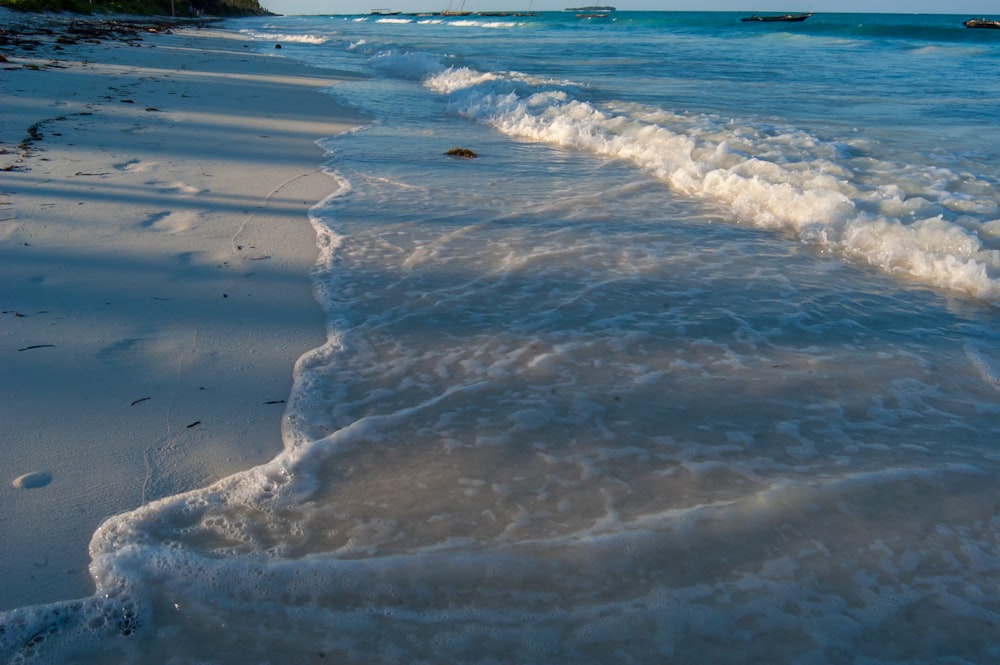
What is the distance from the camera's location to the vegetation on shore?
24.0 m

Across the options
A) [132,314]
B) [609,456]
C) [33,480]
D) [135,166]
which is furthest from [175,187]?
[609,456]

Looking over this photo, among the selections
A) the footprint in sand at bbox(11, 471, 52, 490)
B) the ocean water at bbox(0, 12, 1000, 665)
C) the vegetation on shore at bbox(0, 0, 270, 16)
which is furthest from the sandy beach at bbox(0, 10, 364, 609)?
the vegetation on shore at bbox(0, 0, 270, 16)

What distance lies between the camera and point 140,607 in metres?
1.63

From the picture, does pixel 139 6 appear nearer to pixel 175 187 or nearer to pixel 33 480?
pixel 175 187

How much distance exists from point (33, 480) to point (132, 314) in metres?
1.26

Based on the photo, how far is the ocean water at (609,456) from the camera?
1.64 m

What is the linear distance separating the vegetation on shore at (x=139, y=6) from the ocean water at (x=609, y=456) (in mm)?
26351

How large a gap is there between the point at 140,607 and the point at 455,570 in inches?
31.1

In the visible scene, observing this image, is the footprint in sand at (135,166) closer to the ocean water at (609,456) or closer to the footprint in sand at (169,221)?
the footprint in sand at (169,221)

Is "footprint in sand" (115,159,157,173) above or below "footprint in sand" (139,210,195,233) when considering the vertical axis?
above

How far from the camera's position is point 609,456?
7.63 ft

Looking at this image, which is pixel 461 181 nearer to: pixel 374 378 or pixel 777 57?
pixel 374 378

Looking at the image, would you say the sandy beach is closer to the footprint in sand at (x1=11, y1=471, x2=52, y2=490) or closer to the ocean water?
the footprint in sand at (x1=11, y1=471, x2=52, y2=490)

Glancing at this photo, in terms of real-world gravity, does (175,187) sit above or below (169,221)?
above
